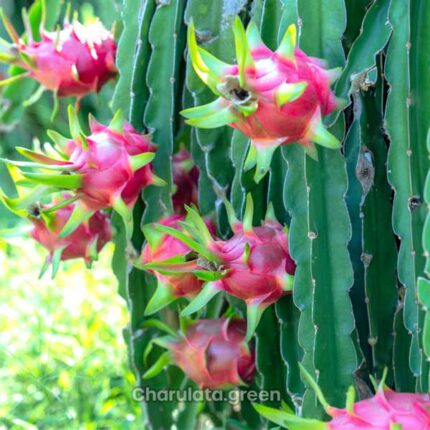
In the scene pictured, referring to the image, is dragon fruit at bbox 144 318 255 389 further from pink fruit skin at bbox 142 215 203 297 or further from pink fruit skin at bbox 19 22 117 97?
pink fruit skin at bbox 19 22 117 97

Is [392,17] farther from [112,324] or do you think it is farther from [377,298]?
[112,324]

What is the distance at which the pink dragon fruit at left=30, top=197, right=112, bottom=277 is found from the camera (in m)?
1.38

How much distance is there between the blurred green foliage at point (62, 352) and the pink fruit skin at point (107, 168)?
0.80 meters

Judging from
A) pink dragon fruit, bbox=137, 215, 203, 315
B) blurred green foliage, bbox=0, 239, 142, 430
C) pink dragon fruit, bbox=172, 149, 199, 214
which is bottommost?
blurred green foliage, bbox=0, 239, 142, 430

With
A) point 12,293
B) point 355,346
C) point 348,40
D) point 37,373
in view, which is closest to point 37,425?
point 37,373

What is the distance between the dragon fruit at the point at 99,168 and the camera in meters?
1.22

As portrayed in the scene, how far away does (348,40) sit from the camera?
1.24m

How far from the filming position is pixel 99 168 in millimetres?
1229

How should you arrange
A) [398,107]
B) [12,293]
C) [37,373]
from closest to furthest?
[398,107] < [37,373] < [12,293]

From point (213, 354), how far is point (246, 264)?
0.95ft

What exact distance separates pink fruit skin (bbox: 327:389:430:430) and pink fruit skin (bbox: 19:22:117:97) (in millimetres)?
820

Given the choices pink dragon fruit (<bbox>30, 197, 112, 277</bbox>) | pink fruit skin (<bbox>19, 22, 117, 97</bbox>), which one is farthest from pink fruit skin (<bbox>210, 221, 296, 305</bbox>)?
pink fruit skin (<bbox>19, 22, 117, 97</bbox>)

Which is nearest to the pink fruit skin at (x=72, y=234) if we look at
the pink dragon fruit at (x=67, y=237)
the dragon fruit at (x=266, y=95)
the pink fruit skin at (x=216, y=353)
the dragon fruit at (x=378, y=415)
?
the pink dragon fruit at (x=67, y=237)

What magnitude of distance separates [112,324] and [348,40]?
1544 millimetres
